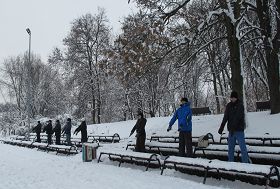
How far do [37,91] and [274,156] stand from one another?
53.5 m

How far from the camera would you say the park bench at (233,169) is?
841cm

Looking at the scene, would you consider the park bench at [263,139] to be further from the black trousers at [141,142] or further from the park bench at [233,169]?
the black trousers at [141,142]

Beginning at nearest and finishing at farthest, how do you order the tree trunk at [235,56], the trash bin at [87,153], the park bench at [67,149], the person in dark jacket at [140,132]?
the person in dark jacket at [140,132] < the trash bin at [87,153] < the tree trunk at [235,56] < the park bench at [67,149]

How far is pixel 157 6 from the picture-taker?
17.7m

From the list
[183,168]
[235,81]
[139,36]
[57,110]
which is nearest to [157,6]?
[139,36]

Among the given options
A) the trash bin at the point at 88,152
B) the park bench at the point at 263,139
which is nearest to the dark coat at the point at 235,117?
the park bench at the point at 263,139

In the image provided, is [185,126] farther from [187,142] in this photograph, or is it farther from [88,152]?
[88,152]

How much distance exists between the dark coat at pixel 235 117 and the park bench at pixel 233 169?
3.38ft

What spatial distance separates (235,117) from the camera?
10203 millimetres

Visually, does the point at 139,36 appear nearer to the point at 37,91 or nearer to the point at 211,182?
the point at 211,182

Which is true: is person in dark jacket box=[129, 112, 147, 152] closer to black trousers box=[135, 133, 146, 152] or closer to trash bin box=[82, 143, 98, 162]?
black trousers box=[135, 133, 146, 152]

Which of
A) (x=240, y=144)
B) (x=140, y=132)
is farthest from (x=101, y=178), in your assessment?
(x=240, y=144)

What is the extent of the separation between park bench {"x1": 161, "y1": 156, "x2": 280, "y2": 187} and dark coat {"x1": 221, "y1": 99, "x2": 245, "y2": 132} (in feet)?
3.38

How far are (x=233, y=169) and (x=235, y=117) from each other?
1.58 m
